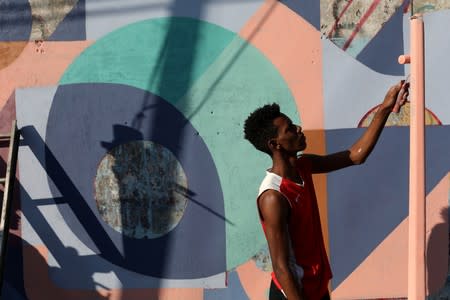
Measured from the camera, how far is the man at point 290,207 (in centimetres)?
328

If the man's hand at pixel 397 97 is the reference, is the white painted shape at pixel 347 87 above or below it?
above

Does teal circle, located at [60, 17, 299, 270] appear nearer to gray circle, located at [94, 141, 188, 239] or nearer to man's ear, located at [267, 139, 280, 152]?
gray circle, located at [94, 141, 188, 239]

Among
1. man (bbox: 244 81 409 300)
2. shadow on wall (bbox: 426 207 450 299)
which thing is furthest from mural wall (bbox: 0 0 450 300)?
man (bbox: 244 81 409 300)

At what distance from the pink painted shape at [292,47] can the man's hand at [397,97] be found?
1.15 m

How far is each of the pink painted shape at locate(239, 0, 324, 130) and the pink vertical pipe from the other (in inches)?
67.8

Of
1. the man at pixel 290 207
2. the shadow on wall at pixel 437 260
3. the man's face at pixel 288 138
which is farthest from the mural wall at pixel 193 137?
the man's face at pixel 288 138

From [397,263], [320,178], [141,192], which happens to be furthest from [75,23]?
[397,263]

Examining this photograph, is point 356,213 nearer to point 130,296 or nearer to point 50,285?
point 130,296

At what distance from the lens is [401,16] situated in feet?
15.1

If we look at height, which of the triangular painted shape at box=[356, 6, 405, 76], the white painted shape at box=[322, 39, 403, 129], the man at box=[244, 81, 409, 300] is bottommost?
the man at box=[244, 81, 409, 300]

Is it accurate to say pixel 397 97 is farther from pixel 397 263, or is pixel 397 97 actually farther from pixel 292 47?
pixel 397 263

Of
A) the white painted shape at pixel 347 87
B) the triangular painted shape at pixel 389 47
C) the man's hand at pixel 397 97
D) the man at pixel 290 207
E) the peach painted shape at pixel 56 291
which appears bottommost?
the peach painted shape at pixel 56 291

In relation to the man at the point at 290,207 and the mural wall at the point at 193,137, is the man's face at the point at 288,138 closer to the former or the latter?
the man at the point at 290,207

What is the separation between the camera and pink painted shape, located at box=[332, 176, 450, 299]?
15.2 ft
